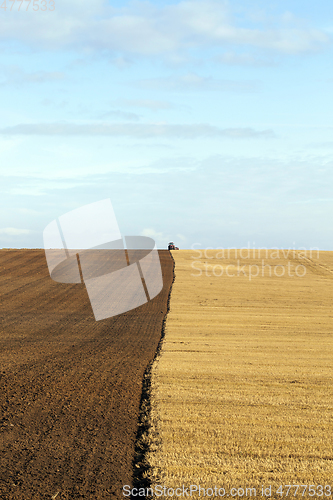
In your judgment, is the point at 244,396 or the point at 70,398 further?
the point at 244,396

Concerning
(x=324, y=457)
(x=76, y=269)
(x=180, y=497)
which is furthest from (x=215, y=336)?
(x=76, y=269)

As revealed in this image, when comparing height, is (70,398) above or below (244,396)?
above

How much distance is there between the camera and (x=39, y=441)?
7508 mm

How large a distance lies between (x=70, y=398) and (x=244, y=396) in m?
3.93

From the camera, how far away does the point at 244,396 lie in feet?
32.5

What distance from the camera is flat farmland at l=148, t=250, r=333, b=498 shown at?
6.63 metres

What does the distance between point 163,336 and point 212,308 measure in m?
6.68

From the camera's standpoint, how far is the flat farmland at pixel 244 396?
6.63 m

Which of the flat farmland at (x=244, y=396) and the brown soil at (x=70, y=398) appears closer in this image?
the brown soil at (x=70, y=398)

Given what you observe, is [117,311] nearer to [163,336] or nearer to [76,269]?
[163,336]

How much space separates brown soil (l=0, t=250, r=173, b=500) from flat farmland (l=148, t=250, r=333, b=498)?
0.62 metres

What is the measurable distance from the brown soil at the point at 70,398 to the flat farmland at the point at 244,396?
2.03 ft

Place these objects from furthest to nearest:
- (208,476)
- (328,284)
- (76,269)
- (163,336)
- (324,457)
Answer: (76,269)
(328,284)
(163,336)
(324,457)
(208,476)

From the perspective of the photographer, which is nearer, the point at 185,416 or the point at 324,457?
the point at 324,457
